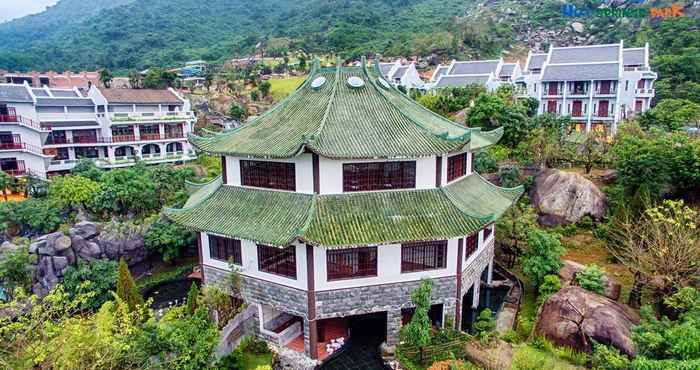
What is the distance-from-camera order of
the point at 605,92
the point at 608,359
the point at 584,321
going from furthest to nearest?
1. the point at 605,92
2. the point at 584,321
3. the point at 608,359

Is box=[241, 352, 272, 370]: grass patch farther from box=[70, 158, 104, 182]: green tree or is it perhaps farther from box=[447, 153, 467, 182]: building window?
box=[70, 158, 104, 182]: green tree

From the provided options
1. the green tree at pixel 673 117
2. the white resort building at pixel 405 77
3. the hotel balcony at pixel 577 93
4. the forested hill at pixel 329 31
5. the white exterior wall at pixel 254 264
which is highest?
the forested hill at pixel 329 31

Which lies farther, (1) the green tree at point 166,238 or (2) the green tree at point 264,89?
(2) the green tree at point 264,89

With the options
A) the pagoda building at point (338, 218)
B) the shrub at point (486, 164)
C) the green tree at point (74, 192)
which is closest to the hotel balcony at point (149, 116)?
the green tree at point (74, 192)

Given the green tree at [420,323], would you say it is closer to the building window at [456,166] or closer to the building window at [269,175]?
the building window at [456,166]

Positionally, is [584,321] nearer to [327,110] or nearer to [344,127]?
[344,127]

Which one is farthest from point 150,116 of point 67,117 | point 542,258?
point 542,258

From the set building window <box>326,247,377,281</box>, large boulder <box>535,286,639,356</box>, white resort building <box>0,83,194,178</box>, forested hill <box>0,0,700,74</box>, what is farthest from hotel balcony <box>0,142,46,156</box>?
forested hill <box>0,0,700,74</box>
